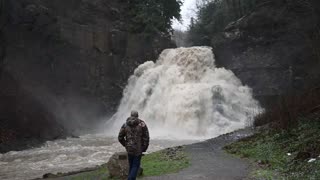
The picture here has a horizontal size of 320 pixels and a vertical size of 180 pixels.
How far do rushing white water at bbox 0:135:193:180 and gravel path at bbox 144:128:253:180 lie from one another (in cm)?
435

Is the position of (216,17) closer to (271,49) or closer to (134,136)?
(271,49)

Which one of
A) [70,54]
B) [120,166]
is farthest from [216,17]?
[120,166]

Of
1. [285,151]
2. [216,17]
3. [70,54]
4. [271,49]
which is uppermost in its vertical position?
[216,17]

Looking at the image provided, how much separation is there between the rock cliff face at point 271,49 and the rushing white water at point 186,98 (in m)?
1.01

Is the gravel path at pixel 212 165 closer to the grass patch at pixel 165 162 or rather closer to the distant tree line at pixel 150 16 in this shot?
the grass patch at pixel 165 162

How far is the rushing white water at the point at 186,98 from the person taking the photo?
28.9 meters

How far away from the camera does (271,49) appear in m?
32.6

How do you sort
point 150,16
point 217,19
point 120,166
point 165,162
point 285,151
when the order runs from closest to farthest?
point 120,166
point 285,151
point 165,162
point 150,16
point 217,19

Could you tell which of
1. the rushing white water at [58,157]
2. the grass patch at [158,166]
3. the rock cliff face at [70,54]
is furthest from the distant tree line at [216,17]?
the grass patch at [158,166]

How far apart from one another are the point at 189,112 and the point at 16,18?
42.1ft

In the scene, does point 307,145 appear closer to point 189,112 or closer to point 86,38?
point 189,112

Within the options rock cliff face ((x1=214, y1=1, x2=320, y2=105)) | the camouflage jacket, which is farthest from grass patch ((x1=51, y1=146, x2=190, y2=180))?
rock cliff face ((x1=214, y1=1, x2=320, y2=105))

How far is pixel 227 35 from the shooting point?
3531cm

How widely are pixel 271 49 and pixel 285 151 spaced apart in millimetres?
20545
